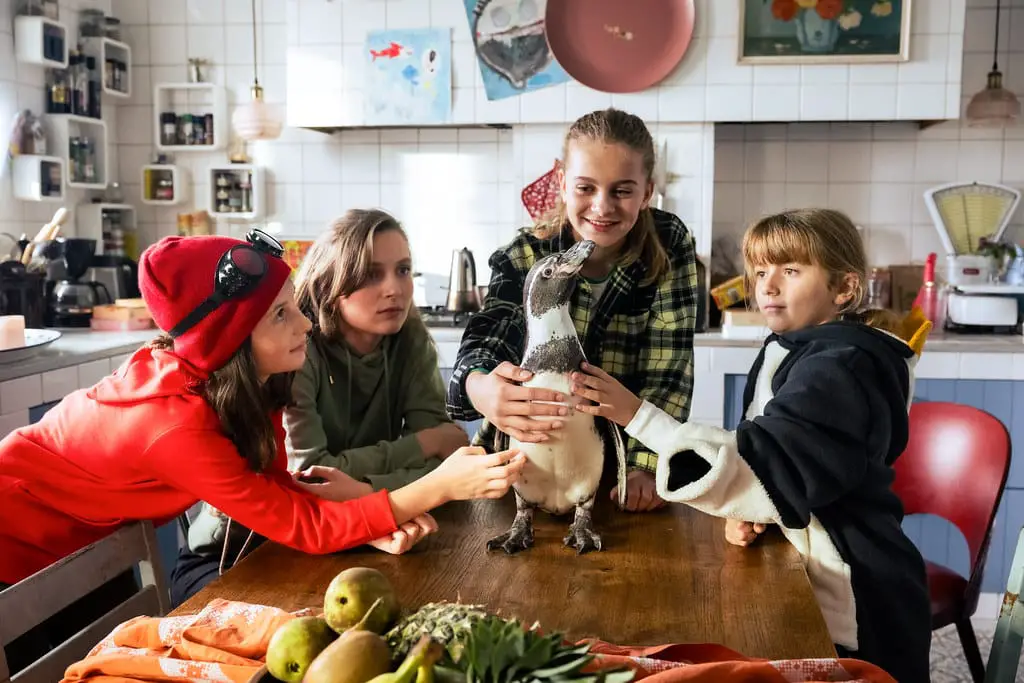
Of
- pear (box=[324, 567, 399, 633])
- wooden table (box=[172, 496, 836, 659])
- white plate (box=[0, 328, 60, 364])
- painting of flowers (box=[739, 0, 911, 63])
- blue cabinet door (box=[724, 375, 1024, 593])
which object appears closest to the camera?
pear (box=[324, 567, 399, 633])

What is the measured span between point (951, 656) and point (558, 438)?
1.95 metres

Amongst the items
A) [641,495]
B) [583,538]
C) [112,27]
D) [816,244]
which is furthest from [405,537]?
[112,27]

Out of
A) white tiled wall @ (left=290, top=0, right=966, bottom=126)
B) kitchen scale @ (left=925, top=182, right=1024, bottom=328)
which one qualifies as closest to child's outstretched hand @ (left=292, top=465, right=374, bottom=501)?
white tiled wall @ (left=290, top=0, right=966, bottom=126)

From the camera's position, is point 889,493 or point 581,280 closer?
point 889,493

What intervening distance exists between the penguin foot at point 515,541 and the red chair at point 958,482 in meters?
0.87

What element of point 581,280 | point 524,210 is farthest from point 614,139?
point 524,210

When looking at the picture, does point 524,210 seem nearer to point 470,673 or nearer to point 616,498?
point 616,498

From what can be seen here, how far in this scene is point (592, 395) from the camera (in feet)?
3.73

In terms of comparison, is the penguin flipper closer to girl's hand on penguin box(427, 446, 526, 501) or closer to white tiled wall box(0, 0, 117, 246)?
girl's hand on penguin box(427, 446, 526, 501)

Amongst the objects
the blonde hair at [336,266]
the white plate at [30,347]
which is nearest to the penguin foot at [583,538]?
the blonde hair at [336,266]

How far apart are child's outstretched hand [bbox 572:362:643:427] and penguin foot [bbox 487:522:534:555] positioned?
0.18m

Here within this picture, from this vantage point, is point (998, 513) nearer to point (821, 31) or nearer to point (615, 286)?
point (821, 31)

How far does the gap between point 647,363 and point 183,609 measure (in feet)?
2.53

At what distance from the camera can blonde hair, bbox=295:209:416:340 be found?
1604 mm
